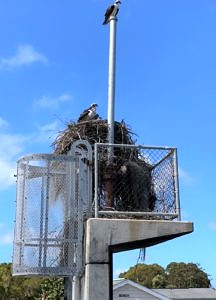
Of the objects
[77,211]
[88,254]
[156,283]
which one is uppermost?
[77,211]

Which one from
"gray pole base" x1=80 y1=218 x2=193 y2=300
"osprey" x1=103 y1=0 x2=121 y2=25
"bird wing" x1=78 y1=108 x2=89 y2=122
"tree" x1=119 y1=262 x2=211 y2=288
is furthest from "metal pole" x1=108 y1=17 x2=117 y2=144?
"tree" x1=119 y1=262 x2=211 y2=288

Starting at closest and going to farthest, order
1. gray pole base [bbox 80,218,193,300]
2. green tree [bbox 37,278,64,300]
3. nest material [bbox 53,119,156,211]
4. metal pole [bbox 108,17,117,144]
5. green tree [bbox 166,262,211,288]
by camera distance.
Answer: gray pole base [bbox 80,218,193,300] → nest material [bbox 53,119,156,211] → metal pole [bbox 108,17,117,144] → green tree [bbox 37,278,64,300] → green tree [bbox 166,262,211,288]

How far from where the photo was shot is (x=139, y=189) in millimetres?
8453

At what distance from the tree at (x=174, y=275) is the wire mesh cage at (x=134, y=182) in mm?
72867

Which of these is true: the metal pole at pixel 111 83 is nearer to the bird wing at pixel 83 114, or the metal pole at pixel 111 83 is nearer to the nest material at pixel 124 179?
the nest material at pixel 124 179

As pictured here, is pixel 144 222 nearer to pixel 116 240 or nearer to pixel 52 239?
pixel 116 240

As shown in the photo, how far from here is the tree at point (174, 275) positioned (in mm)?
81800

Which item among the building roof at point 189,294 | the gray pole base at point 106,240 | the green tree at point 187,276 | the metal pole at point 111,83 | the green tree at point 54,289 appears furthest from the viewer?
the green tree at point 187,276

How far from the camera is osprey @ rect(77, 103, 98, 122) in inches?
364

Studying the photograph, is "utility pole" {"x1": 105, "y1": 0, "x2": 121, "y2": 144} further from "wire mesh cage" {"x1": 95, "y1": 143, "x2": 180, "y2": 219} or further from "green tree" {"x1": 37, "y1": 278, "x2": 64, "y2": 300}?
"green tree" {"x1": 37, "y1": 278, "x2": 64, "y2": 300}

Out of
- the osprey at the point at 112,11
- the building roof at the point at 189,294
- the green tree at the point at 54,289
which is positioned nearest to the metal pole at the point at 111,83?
the osprey at the point at 112,11

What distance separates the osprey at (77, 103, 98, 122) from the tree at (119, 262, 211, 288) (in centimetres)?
7216

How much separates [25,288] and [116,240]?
3324 centimetres

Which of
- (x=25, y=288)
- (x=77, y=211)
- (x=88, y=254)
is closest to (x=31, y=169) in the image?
(x=77, y=211)
